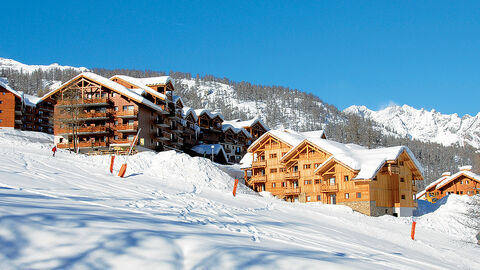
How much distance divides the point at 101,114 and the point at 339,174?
31.5m

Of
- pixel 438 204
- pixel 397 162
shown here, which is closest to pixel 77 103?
pixel 397 162

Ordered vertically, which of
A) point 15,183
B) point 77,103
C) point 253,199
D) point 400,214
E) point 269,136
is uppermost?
point 77,103

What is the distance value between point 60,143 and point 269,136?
2766 cm

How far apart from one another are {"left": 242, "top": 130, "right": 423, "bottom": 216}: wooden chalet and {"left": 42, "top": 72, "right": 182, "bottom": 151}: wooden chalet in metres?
16.1

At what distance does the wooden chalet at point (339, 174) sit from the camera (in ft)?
142

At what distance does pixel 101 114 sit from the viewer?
5672 centimetres

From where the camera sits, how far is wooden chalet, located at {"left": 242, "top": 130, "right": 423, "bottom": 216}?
4322 centimetres

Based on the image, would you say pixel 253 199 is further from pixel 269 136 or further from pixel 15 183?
pixel 269 136

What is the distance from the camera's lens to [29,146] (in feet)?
139

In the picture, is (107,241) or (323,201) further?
(323,201)

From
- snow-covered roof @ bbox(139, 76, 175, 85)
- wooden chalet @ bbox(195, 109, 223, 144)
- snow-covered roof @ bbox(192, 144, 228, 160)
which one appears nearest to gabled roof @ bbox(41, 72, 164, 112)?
snow-covered roof @ bbox(139, 76, 175, 85)

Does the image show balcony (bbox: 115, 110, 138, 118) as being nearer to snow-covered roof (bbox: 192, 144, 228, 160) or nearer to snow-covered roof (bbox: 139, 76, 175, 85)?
snow-covered roof (bbox: 139, 76, 175, 85)

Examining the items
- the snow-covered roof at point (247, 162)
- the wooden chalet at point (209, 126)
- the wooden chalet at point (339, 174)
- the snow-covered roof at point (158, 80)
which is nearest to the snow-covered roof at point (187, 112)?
the wooden chalet at point (209, 126)

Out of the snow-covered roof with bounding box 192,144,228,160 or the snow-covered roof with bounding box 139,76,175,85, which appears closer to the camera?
the snow-covered roof with bounding box 139,76,175,85
